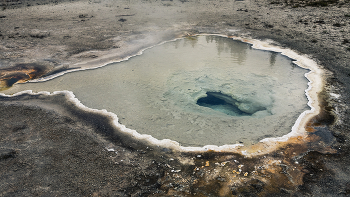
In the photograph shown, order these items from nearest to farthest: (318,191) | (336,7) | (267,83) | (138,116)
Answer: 1. (318,191)
2. (138,116)
3. (267,83)
4. (336,7)

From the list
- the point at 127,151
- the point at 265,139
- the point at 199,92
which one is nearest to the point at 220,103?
the point at 199,92

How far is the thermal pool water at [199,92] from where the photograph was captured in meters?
6.26

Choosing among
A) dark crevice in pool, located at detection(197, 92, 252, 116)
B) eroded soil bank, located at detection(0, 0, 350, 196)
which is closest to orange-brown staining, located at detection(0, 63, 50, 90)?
eroded soil bank, located at detection(0, 0, 350, 196)

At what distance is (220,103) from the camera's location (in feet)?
24.6

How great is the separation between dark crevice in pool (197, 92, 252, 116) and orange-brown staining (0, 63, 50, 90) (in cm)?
625

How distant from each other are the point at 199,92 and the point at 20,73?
6868mm

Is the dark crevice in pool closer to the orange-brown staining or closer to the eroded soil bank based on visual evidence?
the eroded soil bank

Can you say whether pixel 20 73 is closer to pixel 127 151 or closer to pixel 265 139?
pixel 127 151

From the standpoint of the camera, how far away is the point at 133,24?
1413cm

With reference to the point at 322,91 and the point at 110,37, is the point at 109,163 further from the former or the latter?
the point at 110,37

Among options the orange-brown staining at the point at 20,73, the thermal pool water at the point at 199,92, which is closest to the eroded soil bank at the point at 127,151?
the orange-brown staining at the point at 20,73

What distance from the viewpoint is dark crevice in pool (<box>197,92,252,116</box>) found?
7.05 metres

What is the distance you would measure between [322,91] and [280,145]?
10.6ft

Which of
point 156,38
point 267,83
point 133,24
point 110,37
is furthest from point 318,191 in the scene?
point 133,24
